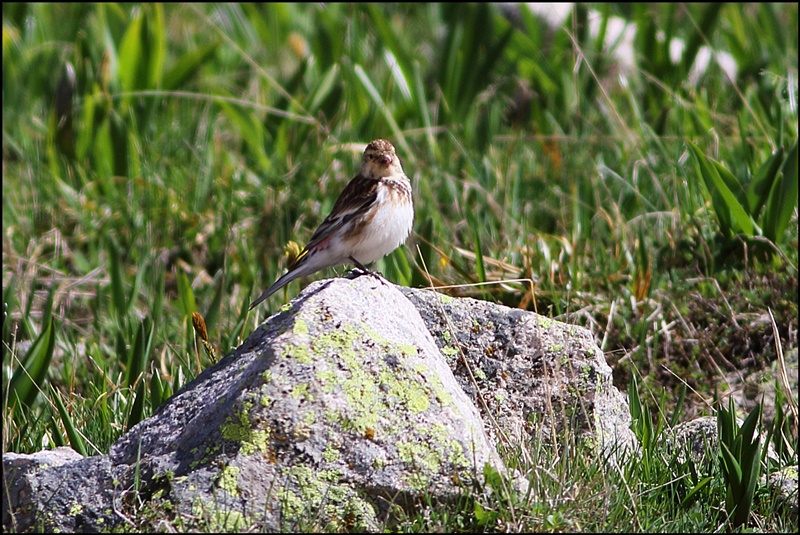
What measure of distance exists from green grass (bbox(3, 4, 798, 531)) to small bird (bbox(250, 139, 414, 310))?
481mm

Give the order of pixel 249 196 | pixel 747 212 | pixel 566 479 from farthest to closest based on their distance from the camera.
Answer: pixel 249 196 < pixel 747 212 < pixel 566 479

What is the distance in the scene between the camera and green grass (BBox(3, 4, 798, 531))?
13.3 feet

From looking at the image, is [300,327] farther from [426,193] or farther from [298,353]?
[426,193]

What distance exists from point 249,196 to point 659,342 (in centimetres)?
291

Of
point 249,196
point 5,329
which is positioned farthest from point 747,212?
point 5,329

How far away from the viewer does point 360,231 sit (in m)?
3.91

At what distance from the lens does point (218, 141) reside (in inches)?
282

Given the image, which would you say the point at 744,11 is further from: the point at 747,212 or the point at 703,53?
the point at 747,212

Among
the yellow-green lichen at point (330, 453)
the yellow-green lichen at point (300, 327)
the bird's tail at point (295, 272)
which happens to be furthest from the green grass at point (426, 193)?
the yellow-green lichen at point (300, 327)

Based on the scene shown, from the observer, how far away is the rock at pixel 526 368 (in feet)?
10.6

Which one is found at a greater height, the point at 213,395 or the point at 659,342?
the point at 213,395

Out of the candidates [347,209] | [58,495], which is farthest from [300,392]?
[347,209]

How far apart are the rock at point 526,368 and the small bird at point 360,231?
56cm

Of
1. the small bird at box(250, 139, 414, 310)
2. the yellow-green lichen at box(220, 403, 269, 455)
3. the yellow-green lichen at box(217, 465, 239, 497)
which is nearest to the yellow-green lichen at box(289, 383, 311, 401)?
the yellow-green lichen at box(220, 403, 269, 455)
